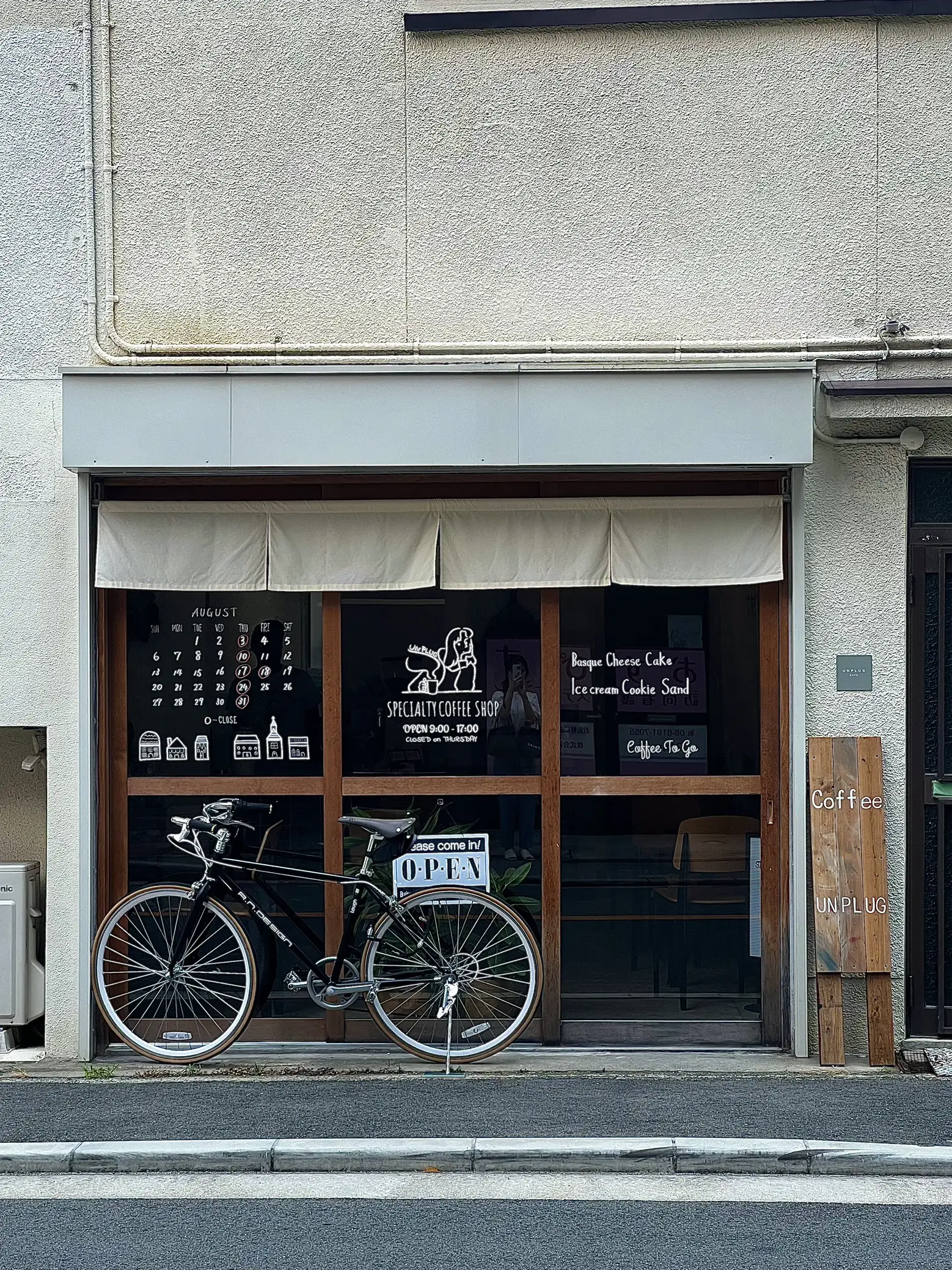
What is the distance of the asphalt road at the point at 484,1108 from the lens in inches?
245

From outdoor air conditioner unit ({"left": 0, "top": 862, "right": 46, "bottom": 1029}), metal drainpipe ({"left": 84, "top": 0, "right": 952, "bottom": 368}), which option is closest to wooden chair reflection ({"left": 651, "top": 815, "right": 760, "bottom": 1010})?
metal drainpipe ({"left": 84, "top": 0, "right": 952, "bottom": 368})

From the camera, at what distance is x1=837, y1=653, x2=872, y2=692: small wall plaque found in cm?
762

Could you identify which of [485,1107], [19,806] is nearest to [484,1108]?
[485,1107]

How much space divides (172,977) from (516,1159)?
2.49 m

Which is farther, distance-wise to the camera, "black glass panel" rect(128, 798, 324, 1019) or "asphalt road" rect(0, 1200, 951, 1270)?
"black glass panel" rect(128, 798, 324, 1019)

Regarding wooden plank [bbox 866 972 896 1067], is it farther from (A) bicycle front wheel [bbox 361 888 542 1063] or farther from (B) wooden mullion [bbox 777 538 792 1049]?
(A) bicycle front wheel [bbox 361 888 542 1063]

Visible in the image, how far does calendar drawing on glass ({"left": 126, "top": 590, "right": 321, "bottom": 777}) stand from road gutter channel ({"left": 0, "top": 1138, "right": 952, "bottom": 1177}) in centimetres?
238

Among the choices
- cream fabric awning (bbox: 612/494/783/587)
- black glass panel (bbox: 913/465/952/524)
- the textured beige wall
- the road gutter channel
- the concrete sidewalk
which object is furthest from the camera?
the textured beige wall

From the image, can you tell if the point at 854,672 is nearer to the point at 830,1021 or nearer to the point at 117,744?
the point at 830,1021

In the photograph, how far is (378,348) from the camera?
25.3ft

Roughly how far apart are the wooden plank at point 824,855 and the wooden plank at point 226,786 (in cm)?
275

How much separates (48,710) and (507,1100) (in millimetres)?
3321

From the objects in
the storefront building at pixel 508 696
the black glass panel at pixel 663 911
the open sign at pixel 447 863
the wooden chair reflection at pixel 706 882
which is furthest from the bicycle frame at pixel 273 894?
the wooden chair reflection at pixel 706 882

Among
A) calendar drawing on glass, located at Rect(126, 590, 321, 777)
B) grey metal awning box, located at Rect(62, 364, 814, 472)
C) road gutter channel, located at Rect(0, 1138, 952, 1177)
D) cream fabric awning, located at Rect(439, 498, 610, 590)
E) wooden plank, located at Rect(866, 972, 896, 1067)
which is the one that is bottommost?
road gutter channel, located at Rect(0, 1138, 952, 1177)
